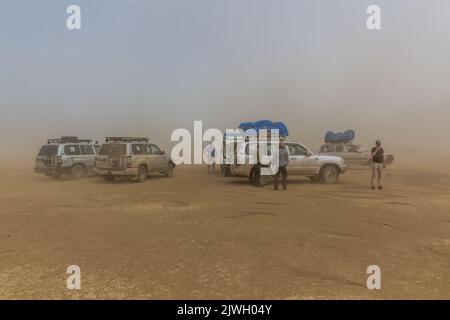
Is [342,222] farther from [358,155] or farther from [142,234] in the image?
[358,155]

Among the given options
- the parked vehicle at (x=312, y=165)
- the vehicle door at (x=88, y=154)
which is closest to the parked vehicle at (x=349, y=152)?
the parked vehicle at (x=312, y=165)

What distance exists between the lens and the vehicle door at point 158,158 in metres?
16.8

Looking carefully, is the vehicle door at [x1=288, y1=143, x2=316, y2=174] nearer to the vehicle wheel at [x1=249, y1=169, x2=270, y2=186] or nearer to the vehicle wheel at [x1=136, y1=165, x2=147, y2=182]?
the vehicle wheel at [x1=249, y1=169, x2=270, y2=186]

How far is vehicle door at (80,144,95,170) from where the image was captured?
17453 millimetres

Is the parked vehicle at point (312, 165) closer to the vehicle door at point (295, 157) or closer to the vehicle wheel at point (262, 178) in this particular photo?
the vehicle door at point (295, 157)

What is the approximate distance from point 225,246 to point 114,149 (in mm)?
10512

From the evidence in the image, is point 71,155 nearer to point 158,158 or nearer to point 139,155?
point 139,155

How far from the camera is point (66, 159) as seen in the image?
16562mm

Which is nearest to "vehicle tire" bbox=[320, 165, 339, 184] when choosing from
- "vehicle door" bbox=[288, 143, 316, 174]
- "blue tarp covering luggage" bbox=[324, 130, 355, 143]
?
"vehicle door" bbox=[288, 143, 316, 174]

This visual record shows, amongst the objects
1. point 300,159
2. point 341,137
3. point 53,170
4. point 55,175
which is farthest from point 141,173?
point 341,137

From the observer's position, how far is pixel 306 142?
56562 mm

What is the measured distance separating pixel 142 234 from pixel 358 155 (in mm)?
18345

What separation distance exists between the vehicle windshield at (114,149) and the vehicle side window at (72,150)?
249cm
